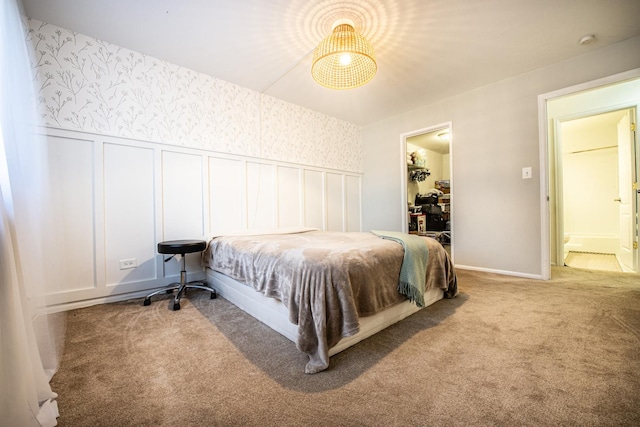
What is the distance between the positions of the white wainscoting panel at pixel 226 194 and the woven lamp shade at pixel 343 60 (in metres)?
1.51

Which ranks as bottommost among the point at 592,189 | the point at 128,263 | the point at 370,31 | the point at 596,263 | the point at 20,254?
the point at 596,263

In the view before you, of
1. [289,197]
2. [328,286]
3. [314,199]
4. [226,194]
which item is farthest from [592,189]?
[226,194]

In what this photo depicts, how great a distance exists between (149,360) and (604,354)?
242 centimetres

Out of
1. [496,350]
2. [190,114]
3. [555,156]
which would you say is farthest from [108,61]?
[555,156]

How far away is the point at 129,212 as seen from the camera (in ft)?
7.73

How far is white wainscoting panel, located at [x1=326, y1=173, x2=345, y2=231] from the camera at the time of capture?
4132 millimetres

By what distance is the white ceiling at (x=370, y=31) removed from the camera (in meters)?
1.88

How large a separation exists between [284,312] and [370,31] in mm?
2367

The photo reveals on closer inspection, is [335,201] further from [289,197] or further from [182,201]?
[182,201]

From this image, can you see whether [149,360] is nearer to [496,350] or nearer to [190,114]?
[496,350]

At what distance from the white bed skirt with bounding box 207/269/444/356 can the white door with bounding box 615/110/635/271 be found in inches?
117

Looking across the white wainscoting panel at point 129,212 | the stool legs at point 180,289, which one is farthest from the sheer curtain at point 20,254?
the stool legs at point 180,289

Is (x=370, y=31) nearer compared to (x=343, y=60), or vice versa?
(x=343, y=60)

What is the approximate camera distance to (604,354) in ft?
4.23
